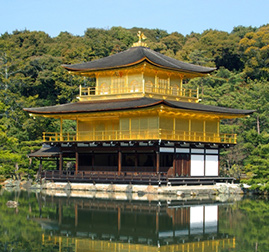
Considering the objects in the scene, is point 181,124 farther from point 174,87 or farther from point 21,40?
point 21,40

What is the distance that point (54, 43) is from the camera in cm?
9669

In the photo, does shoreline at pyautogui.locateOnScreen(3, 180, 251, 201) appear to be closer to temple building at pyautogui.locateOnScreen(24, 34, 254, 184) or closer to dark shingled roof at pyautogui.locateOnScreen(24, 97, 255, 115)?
temple building at pyautogui.locateOnScreen(24, 34, 254, 184)

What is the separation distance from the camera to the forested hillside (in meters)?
55.2

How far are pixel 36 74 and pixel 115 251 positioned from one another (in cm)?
6356

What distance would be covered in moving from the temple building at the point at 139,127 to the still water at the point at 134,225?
24.5 feet

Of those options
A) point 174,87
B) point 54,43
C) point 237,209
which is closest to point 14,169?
point 174,87

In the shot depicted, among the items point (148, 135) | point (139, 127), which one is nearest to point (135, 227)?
point (148, 135)

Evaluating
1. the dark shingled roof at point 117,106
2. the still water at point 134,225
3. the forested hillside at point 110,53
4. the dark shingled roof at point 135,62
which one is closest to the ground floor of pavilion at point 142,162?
the dark shingled roof at point 117,106

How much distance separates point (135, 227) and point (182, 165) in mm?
19328

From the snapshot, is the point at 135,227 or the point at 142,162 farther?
the point at 142,162

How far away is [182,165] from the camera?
4588cm

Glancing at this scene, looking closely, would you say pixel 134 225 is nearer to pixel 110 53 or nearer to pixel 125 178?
pixel 125 178

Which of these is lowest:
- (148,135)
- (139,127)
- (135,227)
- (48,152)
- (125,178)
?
(135,227)

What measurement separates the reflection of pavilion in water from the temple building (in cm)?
905
